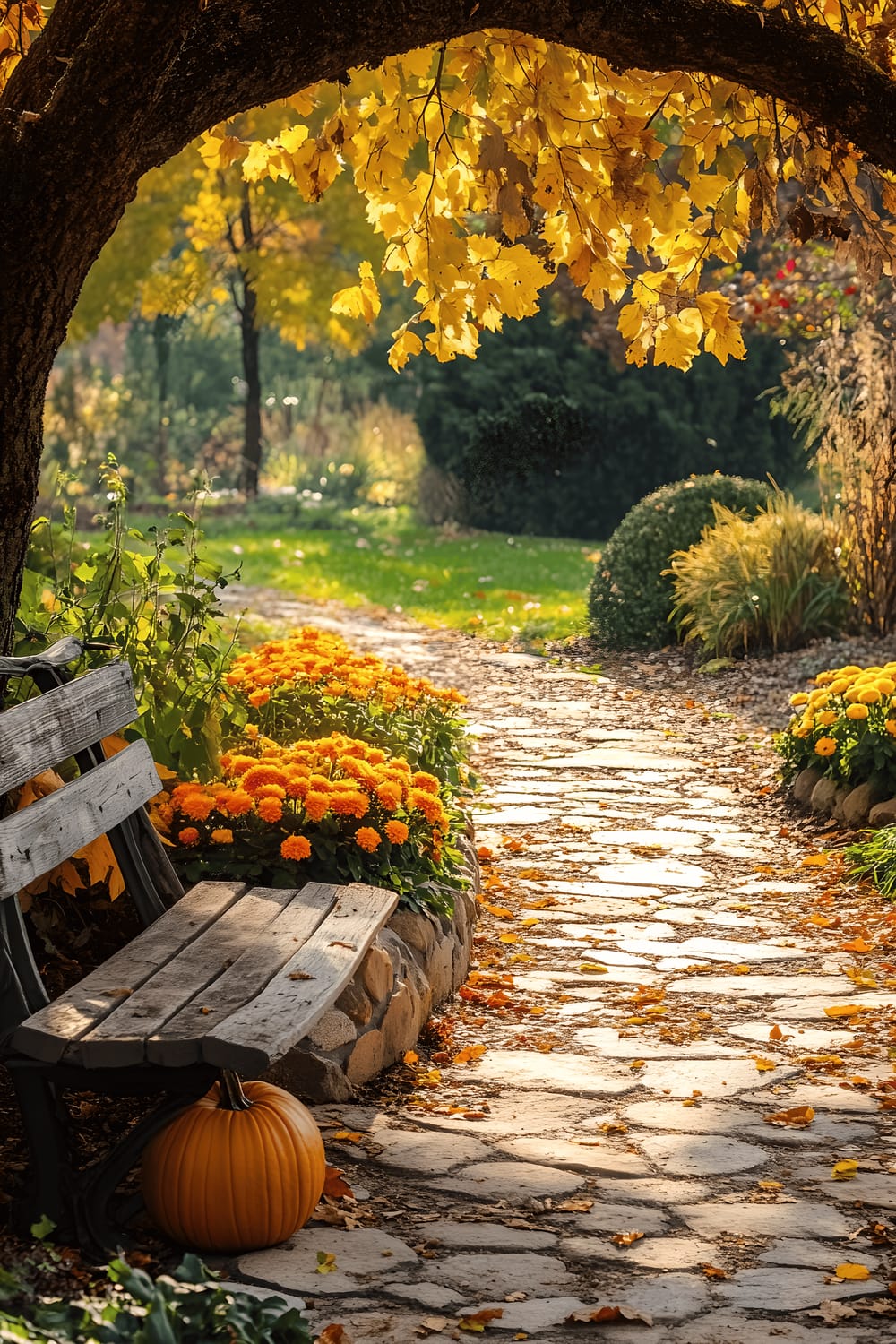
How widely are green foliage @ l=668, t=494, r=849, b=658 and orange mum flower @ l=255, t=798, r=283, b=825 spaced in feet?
22.4

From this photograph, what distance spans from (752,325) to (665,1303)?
1559 cm

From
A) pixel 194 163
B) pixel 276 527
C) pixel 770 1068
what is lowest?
pixel 770 1068

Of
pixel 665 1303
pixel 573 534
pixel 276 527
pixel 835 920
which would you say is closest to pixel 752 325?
pixel 573 534

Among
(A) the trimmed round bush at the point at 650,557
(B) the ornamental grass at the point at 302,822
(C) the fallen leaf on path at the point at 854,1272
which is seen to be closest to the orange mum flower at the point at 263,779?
(B) the ornamental grass at the point at 302,822

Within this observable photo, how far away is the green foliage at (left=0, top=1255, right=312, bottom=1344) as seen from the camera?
228 cm

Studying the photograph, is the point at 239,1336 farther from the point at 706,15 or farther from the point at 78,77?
the point at 706,15

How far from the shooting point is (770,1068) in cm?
413

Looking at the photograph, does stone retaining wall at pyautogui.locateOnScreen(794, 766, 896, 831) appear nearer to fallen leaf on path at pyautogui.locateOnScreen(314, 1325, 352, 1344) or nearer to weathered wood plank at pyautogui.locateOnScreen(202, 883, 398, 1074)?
weathered wood plank at pyautogui.locateOnScreen(202, 883, 398, 1074)

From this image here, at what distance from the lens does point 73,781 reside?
11.0 ft

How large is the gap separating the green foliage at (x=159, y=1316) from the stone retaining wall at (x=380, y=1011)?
119 centimetres

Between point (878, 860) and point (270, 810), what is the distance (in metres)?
2.84

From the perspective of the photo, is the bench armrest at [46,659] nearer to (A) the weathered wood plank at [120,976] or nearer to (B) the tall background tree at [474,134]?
(B) the tall background tree at [474,134]

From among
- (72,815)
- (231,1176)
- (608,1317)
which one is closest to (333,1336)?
(231,1176)

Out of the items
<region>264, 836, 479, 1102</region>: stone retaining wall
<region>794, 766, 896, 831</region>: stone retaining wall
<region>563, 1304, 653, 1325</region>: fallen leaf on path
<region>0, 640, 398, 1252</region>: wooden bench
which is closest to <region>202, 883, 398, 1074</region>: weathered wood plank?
<region>0, 640, 398, 1252</region>: wooden bench
